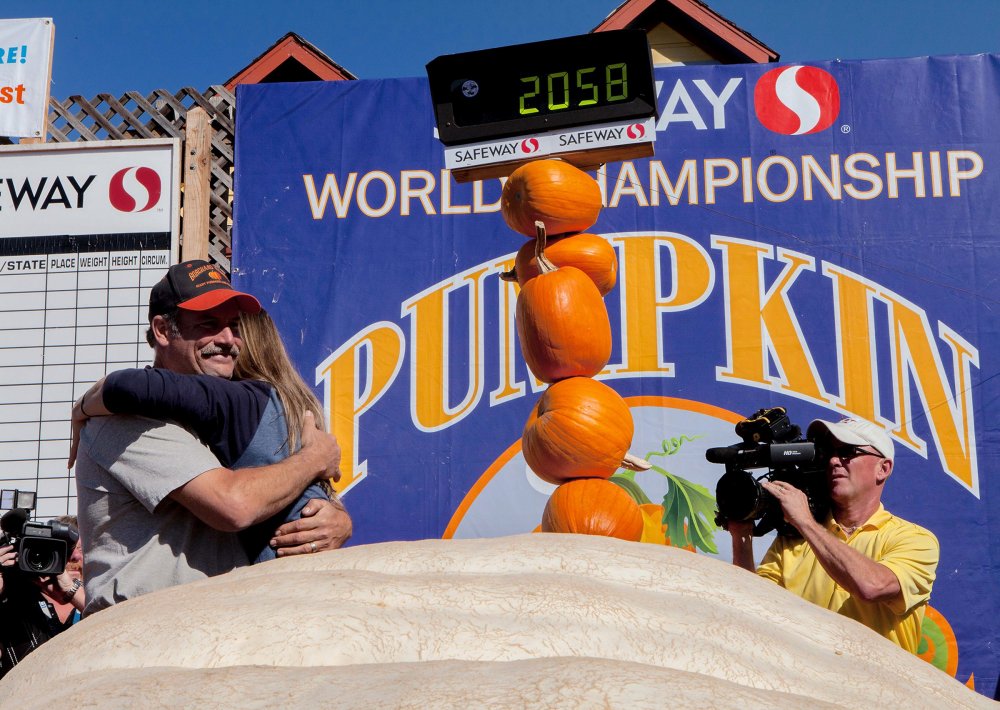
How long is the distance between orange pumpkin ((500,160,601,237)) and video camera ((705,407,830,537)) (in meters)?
0.87

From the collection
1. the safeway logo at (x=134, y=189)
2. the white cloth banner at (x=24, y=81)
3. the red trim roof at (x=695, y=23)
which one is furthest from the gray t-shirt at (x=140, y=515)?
the red trim roof at (x=695, y=23)

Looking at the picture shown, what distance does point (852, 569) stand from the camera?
2.81 metres

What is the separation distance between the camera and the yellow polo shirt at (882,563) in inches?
116

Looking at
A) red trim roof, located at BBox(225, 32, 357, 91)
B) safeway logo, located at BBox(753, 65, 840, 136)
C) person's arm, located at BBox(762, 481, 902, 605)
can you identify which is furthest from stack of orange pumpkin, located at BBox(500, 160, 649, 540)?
red trim roof, located at BBox(225, 32, 357, 91)

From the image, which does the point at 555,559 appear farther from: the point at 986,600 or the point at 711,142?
the point at 711,142

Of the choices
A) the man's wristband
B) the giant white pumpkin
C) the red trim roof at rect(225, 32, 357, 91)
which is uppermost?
the red trim roof at rect(225, 32, 357, 91)

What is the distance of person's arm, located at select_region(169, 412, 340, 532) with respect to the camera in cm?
178

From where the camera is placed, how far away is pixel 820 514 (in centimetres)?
327

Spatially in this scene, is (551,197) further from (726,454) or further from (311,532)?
(311,532)

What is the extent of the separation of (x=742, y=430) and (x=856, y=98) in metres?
2.78

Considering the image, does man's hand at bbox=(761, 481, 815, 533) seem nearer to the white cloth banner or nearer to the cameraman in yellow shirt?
the cameraman in yellow shirt

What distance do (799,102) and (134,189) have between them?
344 centimetres

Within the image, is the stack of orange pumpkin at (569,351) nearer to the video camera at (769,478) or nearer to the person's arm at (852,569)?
the video camera at (769,478)

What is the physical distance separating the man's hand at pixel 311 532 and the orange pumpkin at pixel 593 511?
1225 millimetres
